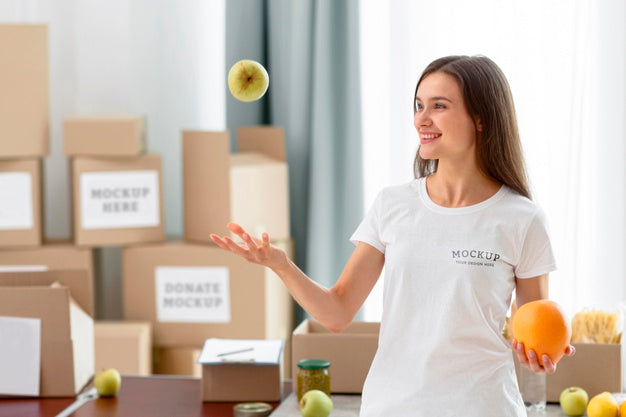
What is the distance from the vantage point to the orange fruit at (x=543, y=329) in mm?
1392

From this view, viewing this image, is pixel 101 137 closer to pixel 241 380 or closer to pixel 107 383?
pixel 107 383

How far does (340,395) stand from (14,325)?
29.0 inches

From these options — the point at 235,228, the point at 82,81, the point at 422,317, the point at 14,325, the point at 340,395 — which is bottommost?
the point at 340,395

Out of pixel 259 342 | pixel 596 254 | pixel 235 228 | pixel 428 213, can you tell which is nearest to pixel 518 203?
pixel 428 213

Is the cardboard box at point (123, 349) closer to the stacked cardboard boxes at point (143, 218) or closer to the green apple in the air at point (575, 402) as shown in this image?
the stacked cardboard boxes at point (143, 218)

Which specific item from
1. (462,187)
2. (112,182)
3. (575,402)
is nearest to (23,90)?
(112,182)

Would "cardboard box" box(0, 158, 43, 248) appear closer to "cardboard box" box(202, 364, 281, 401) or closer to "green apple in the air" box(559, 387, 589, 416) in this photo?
"cardboard box" box(202, 364, 281, 401)

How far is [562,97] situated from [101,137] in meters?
1.60

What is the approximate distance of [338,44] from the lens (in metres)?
3.30

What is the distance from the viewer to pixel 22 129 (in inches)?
121

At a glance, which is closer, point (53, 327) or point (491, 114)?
point (491, 114)

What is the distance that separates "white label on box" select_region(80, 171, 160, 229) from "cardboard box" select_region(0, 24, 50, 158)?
21 centimetres

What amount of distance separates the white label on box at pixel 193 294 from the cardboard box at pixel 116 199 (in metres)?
0.17

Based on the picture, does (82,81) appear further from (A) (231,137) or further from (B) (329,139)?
(B) (329,139)
